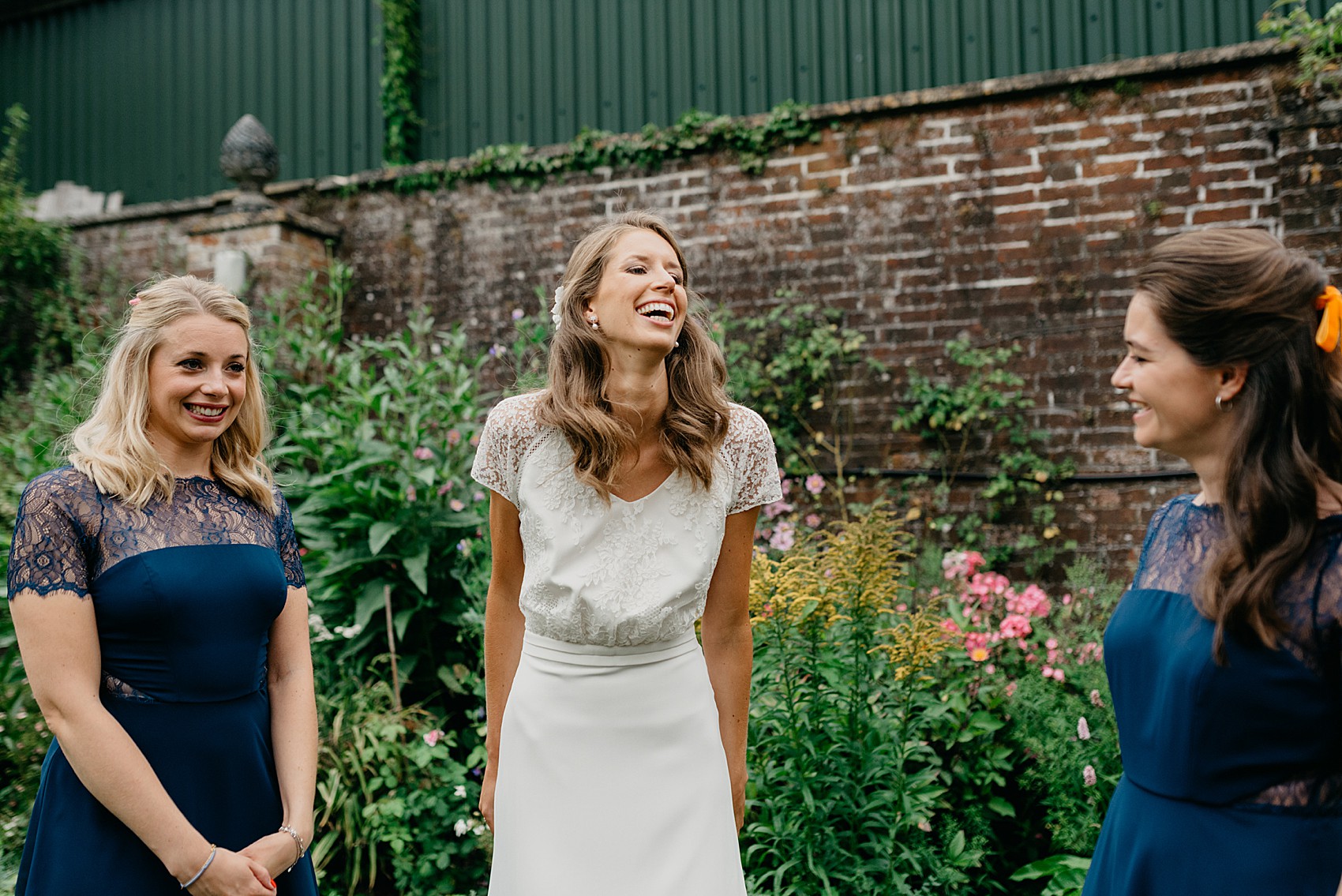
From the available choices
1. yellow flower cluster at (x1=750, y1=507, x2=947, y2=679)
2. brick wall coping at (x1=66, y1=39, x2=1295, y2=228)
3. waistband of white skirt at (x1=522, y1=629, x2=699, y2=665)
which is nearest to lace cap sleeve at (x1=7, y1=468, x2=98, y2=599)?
waistband of white skirt at (x1=522, y1=629, x2=699, y2=665)

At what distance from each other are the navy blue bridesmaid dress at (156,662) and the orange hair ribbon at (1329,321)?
1977 millimetres

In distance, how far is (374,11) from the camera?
7301mm

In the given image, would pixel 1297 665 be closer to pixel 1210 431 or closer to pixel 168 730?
pixel 1210 431

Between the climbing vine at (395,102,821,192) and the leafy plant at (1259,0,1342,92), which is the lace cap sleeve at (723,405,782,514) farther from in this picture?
the leafy plant at (1259,0,1342,92)

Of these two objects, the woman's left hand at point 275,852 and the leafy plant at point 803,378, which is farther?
the leafy plant at point 803,378

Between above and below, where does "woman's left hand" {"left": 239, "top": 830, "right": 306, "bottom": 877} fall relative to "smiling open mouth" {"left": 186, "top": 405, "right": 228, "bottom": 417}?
below

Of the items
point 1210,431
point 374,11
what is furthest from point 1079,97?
point 374,11

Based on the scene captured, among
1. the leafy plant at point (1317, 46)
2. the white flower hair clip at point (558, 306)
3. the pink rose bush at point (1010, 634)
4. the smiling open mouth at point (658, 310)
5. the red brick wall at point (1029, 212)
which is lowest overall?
the pink rose bush at point (1010, 634)

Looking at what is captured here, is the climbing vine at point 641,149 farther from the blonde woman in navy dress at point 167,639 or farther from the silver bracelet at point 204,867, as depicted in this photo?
the silver bracelet at point 204,867

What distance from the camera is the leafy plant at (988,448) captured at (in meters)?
4.96

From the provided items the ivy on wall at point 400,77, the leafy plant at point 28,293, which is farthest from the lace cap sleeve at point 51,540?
the leafy plant at point 28,293

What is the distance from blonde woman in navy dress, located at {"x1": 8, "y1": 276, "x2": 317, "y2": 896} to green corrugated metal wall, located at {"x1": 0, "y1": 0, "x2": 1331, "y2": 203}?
4.82m

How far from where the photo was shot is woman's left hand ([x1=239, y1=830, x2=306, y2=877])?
1929 millimetres

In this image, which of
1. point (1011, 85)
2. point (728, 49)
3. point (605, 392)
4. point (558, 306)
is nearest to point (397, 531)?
point (558, 306)
